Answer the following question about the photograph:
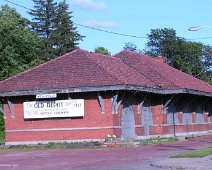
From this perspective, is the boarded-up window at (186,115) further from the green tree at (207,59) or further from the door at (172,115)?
the green tree at (207,59)

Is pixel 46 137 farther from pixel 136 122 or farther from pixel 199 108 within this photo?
pixel 199 108

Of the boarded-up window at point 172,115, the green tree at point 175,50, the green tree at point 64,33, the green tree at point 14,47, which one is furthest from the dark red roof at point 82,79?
the green tree at point 175,50

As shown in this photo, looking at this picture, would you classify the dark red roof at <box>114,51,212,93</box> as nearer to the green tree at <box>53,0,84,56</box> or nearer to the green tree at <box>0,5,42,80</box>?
the green tree at <box>0,5,42,80</box>

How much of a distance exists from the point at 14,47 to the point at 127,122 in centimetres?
2861

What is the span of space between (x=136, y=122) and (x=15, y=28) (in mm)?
28896

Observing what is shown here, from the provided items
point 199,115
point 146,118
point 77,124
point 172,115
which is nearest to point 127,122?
point 146,118

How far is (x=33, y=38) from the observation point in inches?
2409

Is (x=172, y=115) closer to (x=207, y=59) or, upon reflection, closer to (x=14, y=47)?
(x=14, y=47)

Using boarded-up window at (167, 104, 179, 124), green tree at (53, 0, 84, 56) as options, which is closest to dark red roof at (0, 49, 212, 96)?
boarded-up window at (167, 104, 179, 124)

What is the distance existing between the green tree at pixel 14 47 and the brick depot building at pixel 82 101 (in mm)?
21492

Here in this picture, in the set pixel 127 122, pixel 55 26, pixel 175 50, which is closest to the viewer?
pixel 127 122

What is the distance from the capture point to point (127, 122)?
33.8 m

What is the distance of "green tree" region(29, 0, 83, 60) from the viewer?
3135 inches

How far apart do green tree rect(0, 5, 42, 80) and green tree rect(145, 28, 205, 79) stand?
4222cm
